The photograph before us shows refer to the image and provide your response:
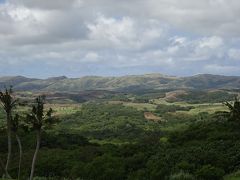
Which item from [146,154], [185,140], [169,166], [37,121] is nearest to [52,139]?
[185,140]

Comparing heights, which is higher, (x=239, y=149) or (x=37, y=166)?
(x=239, y=149)

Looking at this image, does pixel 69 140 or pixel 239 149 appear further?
pixel 69 140

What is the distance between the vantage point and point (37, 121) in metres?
49.5

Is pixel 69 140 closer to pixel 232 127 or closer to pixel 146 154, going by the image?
pixel 232 127

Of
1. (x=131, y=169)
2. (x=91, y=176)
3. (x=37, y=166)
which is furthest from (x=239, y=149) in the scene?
(x=37, y=166)

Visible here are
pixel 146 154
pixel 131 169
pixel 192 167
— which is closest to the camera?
pixel 192 167

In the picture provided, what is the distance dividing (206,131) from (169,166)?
2378 inches

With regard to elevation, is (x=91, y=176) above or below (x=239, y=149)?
below

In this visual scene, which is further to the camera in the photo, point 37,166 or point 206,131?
point 206,131

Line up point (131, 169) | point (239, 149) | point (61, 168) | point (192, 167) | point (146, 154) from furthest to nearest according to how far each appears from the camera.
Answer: point (61, 168)
point (146, 154)
point (131, 169)
point (239, 149)
point (192, 167)

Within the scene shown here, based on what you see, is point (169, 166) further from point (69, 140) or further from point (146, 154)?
point (69, 140)

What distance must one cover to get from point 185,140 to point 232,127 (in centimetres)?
1430

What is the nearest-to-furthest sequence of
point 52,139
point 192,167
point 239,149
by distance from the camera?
point 192,167 → point 239,149 → point 52,139

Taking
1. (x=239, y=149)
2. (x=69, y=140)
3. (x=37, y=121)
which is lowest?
(x=69, y=140)
